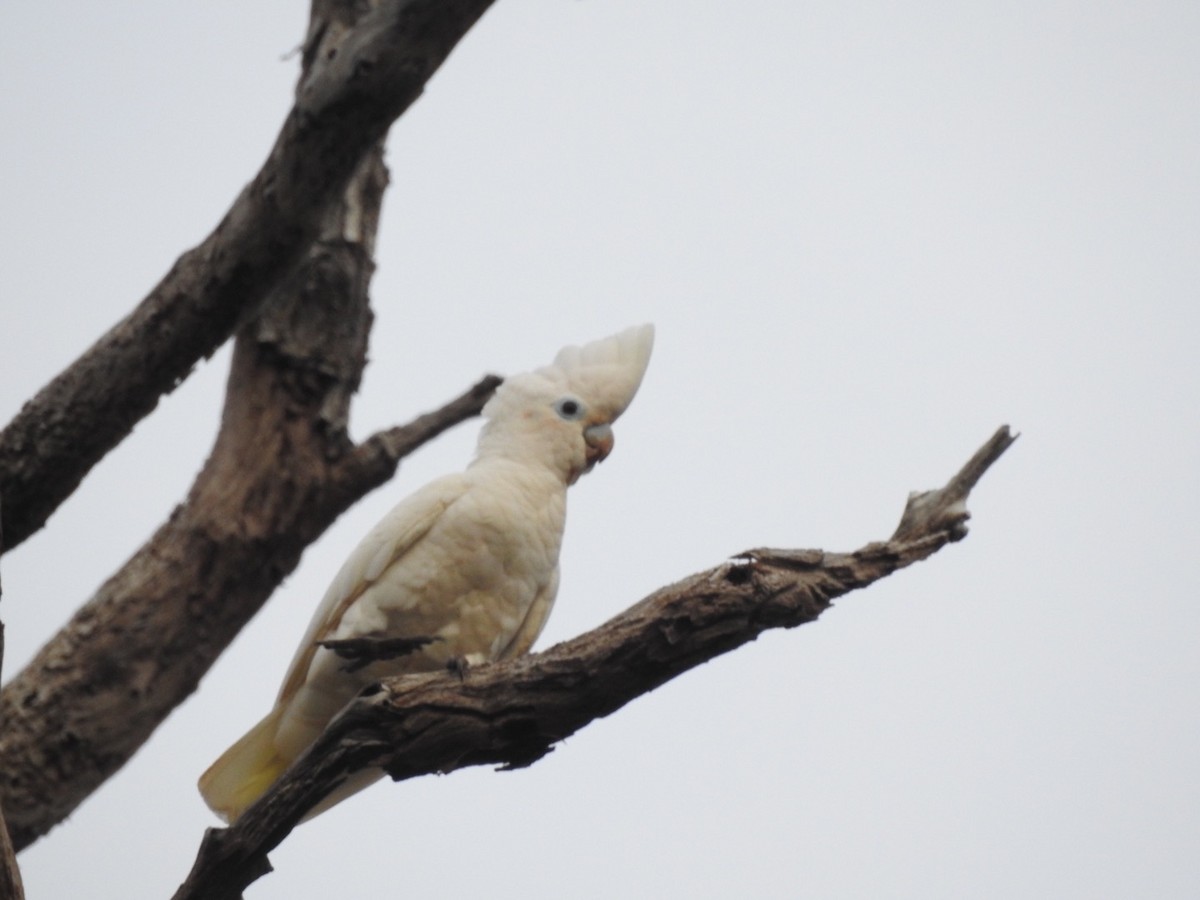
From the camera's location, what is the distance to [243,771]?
3.28 m

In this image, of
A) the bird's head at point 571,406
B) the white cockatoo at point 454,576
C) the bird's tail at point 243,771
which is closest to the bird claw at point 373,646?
the white cockatoo at point 454,576

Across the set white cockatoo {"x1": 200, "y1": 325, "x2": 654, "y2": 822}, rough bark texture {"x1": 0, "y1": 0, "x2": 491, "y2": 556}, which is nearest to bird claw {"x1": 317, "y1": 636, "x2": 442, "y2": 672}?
white cockatoo {"x1": 200, "y1": 325, "x2": 654, "y2": 822}

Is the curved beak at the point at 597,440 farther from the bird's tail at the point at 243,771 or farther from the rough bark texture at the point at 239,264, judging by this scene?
the bird's tail at the point at 243,771

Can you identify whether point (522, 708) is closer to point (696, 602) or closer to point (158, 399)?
point (696, 602)

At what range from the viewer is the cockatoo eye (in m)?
3.43

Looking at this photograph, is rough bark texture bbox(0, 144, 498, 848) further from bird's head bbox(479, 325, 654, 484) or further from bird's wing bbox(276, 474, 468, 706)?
bird's wing bbox(276, 474, 468, 706)

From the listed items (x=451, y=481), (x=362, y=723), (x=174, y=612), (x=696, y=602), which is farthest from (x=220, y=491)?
(x=696, y=602)

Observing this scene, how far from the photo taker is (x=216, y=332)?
3.70 metres

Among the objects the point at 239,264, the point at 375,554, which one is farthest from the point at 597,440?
the point at 239,264

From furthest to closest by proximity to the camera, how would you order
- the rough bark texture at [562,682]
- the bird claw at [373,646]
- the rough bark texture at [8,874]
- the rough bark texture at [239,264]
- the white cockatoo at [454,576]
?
the rough bark texture at [239,264] < the white cockatoo at [454,576] < the bird claw at [373,646] < the rough bark texture at [8,874] < the rough bark texture at [562,682]

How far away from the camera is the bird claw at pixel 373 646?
9.54 ft

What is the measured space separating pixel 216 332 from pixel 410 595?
1.21 meters

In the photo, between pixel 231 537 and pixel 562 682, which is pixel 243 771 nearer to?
pixel 231 537

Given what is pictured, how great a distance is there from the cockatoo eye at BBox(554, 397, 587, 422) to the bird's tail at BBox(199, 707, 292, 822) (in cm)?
119
